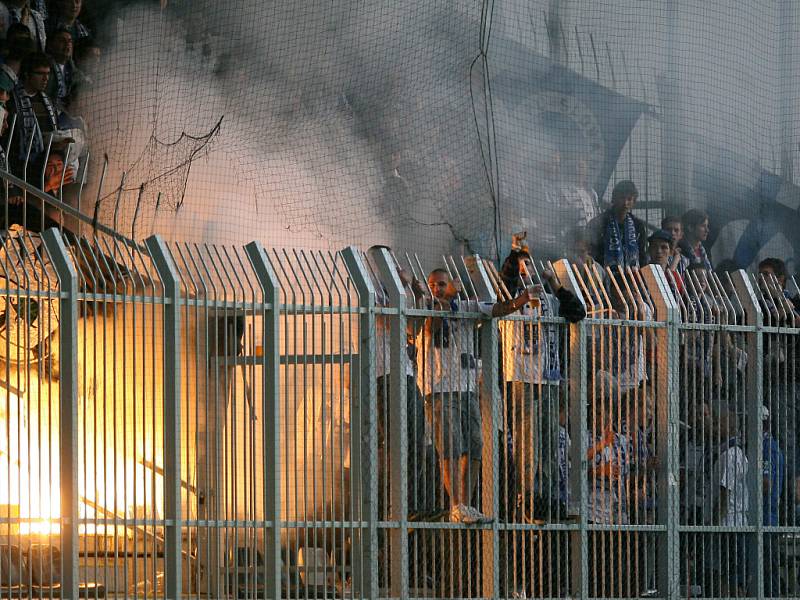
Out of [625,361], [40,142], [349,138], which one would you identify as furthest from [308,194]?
[625,361]

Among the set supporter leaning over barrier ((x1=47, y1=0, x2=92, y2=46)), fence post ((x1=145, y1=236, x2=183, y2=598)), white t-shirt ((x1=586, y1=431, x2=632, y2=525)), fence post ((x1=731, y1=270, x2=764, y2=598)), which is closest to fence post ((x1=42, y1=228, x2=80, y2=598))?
fence post ((x1=145, y1=236, x2=183, y2=598))

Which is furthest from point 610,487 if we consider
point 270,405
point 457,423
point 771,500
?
point 270,405

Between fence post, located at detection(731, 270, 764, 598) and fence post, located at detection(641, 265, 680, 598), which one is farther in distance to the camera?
fence post, located at detection(731, 270, 764, 598)

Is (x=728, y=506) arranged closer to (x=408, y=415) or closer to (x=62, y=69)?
(x=408, y=415)

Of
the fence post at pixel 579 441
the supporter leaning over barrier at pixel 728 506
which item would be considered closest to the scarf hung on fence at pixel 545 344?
the fence post at pixel 579 441

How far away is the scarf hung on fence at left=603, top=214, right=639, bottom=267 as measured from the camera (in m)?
18.3

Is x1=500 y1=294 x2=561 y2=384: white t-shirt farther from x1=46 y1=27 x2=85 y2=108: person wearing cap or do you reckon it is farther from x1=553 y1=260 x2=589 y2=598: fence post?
x1=46 y1=27 x2=85 y2=108: person wearing cap

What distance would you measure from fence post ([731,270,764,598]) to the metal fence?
2cm

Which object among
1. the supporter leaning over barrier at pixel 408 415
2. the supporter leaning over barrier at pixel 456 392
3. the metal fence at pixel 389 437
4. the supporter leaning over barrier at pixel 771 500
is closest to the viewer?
the metal fence at pixel 389 437

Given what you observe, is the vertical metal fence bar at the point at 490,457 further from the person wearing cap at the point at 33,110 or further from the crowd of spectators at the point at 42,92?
the person wearing cap at the point at 33,110

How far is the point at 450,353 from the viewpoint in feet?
35.2

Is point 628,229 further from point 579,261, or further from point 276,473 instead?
point 276,473

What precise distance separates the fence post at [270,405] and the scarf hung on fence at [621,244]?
8645 millimetres

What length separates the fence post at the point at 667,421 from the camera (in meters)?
11.3
